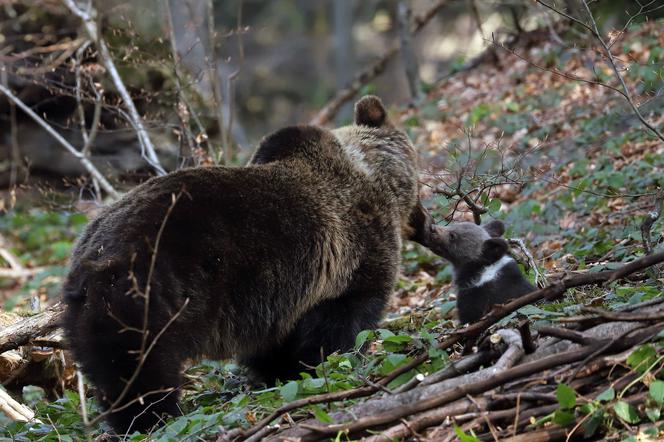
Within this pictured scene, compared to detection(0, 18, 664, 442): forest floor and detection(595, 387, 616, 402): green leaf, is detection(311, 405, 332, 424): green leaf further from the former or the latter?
detection(595, 387, 616, 402): green leaf

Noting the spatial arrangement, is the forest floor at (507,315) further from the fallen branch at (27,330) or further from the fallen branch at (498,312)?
the fallen branch at (27,330)

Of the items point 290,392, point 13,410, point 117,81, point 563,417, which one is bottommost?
point 13,410

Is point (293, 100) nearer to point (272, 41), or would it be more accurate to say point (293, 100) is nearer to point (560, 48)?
point (272, 41)

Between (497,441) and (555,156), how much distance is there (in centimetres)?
669

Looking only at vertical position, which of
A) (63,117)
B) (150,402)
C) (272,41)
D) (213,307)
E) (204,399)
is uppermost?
(272,41)

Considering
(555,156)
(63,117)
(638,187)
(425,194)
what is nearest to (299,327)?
(425,194)

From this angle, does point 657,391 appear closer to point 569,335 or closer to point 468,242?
point 569,335

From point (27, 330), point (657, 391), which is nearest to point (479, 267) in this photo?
point (657, 391)

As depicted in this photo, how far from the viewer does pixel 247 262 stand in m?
5.23

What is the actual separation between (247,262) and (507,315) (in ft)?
5.81

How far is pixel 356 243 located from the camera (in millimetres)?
6148

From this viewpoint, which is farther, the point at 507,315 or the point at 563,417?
the point at 507,315

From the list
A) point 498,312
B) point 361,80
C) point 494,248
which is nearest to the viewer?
point 498,312

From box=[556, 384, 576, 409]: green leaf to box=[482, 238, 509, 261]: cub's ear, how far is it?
2453 mm
